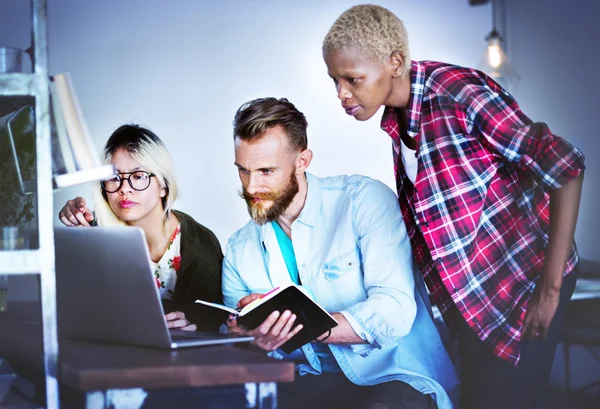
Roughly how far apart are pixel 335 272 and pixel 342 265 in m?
0.03

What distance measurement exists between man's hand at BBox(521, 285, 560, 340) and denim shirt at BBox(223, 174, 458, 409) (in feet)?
0.81

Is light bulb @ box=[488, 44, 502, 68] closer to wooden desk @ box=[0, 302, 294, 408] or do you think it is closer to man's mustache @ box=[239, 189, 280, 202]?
man's mustache @ box=[239, 189, 280, 202]

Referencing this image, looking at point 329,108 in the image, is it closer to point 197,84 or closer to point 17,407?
point 197,84

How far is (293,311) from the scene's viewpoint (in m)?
1.58

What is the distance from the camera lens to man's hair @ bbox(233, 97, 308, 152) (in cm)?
223

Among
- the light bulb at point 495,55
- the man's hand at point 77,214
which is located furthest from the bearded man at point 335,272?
the light bulb at point 495,55

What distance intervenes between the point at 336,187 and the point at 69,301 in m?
0.92

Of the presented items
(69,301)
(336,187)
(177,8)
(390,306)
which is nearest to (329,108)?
(177,8)

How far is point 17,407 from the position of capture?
1279mm

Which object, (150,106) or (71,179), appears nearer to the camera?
(71,179)

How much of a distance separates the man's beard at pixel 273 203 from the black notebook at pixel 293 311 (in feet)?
1.81

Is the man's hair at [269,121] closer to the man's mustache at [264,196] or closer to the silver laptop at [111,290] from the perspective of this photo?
the man's mustache at [264,196]

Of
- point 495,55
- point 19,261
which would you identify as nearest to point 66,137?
point 19,261

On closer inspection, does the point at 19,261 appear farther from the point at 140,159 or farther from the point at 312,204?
the point at 140,159
